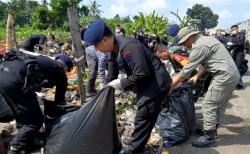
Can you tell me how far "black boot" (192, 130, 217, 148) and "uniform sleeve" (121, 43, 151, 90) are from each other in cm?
164

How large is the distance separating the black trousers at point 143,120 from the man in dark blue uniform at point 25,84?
0.98 m

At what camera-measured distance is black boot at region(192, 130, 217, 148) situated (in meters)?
4.74

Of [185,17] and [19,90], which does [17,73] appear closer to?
[19,90]

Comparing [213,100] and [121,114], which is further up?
[213,100]

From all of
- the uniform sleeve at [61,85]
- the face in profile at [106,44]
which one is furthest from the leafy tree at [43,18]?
the face in profile at [106,44]

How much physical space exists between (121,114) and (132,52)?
2425 millimetres

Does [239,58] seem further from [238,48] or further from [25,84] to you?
[25,84]

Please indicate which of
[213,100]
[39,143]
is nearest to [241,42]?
[213,100]

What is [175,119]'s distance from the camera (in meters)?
4.77

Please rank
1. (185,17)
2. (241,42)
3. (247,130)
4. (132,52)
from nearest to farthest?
(132,52) < (247,130) < (241,42) < (185,17)

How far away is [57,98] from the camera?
13.7 feet

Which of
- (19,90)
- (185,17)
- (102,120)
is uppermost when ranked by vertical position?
(185,17)

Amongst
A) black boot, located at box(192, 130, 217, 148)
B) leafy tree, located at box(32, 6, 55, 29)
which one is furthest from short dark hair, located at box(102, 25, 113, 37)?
leafy tree, located at box(32, 6, 55, 29)

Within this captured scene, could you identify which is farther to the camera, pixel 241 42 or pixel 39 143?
pixel 241 42
